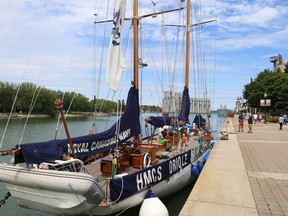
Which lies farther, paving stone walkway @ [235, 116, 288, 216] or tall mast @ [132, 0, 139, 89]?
tall mast @ [132, 0, 139, 89]

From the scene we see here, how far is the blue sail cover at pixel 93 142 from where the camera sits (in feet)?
19.9

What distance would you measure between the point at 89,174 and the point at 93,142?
0.89 metres

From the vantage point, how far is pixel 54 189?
221 inches

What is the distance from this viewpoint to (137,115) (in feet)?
27.6

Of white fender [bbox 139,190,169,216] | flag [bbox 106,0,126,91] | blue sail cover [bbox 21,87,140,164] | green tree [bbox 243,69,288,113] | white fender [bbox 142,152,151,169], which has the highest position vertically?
green tree [bbox 243,69,288,113]

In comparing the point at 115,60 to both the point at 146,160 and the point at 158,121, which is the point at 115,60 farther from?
the point at 158,121

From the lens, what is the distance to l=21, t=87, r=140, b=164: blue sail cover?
6062 mm

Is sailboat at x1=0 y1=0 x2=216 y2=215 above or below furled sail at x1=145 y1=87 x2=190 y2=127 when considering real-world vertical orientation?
below

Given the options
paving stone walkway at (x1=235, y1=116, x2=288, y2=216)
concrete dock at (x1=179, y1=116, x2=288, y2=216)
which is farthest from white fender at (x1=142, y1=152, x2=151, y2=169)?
paving stone walkway at (x1=235, y1=116, x2=288, y2=216)

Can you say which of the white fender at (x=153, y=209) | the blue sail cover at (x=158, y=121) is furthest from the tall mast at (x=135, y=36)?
the white fender at (x=153, y=209)

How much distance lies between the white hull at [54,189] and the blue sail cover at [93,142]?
45 centimetres

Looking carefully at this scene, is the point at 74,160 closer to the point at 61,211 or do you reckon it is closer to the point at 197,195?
the point at 61,211

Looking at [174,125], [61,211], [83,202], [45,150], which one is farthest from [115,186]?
[174,125]

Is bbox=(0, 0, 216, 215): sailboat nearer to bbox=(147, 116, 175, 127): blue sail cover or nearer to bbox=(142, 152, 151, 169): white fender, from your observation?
bbox=(142, 152, 151, 169): white fender
